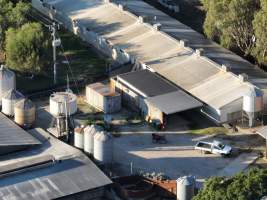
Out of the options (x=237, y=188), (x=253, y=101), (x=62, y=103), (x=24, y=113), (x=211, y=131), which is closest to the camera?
(x=237, y=188)

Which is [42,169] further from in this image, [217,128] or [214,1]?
[214,1]

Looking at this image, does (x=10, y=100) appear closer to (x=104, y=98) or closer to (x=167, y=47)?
(x=104, y=98)

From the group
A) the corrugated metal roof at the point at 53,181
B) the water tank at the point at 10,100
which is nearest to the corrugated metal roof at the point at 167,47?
the water tank at the point at 10,100

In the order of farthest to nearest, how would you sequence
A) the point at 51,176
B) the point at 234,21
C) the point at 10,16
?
1. the point at 10,16
2. the point at 234,21
3. the point at 51,176

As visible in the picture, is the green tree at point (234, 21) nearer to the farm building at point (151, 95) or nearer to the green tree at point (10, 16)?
the farm building at point (151, 95)

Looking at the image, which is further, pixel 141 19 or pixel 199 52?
pixel 141 19

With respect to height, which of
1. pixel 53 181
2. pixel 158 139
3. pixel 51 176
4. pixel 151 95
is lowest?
pixel 158 139

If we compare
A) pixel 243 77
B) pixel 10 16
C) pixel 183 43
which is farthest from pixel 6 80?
pixel 243 77
